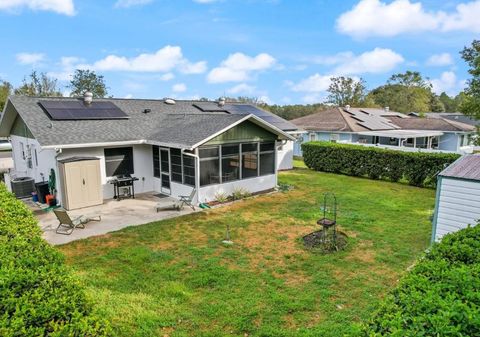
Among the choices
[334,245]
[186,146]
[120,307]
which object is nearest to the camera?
[120,307]

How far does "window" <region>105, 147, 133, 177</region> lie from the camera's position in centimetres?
1288

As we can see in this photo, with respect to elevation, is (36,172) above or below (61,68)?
below

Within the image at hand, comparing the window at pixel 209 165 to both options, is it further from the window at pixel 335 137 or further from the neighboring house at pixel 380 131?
the window at pixel 335 137

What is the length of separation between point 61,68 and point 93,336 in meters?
49.4

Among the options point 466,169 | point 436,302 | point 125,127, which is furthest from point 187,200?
point 436,302

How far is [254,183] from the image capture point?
14.1 meters

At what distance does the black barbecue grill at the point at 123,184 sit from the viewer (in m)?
12.8

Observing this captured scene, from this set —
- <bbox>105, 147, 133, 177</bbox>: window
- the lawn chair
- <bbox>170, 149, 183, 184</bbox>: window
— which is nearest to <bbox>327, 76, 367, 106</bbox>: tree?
<bbox>170, 149, 183, 184</bbox>: window

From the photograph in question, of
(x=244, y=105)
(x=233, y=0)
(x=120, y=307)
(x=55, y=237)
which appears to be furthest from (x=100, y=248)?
(x=244, y=105)

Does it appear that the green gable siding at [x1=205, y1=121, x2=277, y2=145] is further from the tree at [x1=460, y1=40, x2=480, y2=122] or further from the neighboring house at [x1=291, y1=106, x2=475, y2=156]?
the neighboring house at [x1=291, y1=106, x2=475, y2=156]

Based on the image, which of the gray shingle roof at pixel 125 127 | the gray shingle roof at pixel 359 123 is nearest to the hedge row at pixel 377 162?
the gray shingle roof at pixel 359 123

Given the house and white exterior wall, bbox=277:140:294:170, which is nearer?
the house

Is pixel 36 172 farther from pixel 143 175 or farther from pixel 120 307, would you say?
pixel 120 307

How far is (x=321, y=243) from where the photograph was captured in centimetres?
848
